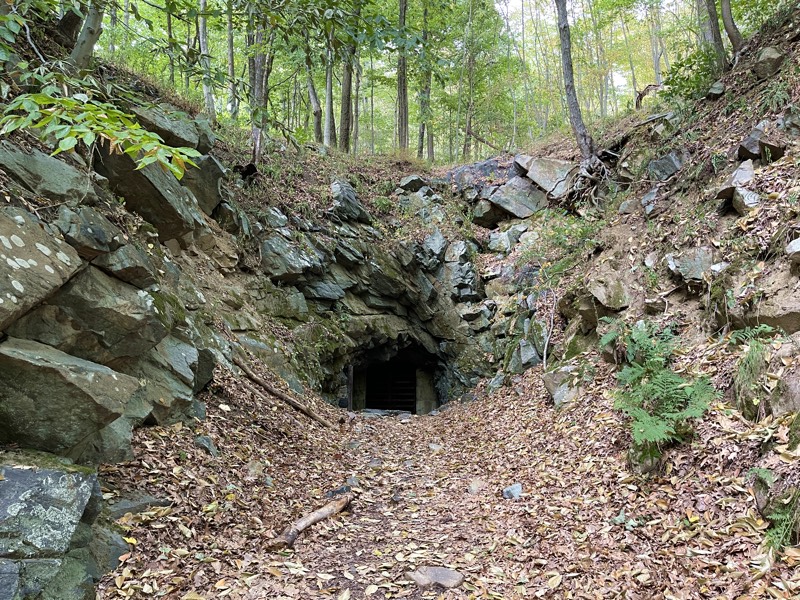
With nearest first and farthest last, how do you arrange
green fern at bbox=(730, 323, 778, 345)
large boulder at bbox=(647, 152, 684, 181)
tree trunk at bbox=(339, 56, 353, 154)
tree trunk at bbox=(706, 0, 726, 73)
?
green fern at bbox=(730, 323, 778, 345) < large boulder at bbox=(647, 152, 684, 181) < tree trunk at bbox=(706, 0, 726, 73) < tree trunk at bbox=(339, 56, 353, 154)

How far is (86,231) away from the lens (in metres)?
4.09

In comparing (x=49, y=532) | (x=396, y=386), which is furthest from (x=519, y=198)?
(x=49, y=532)

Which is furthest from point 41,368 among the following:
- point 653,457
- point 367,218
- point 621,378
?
point 367,218

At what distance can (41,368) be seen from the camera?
317 cm

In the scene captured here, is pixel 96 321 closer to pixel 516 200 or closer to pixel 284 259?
pixel 284 259

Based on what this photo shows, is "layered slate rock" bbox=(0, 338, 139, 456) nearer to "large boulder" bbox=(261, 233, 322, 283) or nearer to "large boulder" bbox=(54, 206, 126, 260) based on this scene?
"large boulder" bbox=(54, 206, 126, 260)

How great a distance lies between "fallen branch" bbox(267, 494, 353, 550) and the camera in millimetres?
3867

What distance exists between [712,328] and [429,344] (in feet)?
28.3

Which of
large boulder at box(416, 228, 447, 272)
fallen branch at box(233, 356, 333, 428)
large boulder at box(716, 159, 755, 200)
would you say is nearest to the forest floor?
fallen branch at box(233, 356, 333, 428)

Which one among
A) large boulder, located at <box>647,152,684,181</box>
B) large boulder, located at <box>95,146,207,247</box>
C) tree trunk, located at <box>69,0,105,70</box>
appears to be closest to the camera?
tree trunk, located at <box>69,0,105,70</box>

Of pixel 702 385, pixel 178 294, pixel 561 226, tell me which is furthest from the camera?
pixel 561 226

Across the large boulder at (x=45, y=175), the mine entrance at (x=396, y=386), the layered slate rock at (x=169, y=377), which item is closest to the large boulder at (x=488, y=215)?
the mine entrance at (x=396, y=386)

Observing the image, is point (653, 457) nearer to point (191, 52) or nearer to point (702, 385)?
point (702, 385)

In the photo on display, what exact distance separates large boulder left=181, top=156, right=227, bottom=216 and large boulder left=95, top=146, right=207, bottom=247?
604 mm
